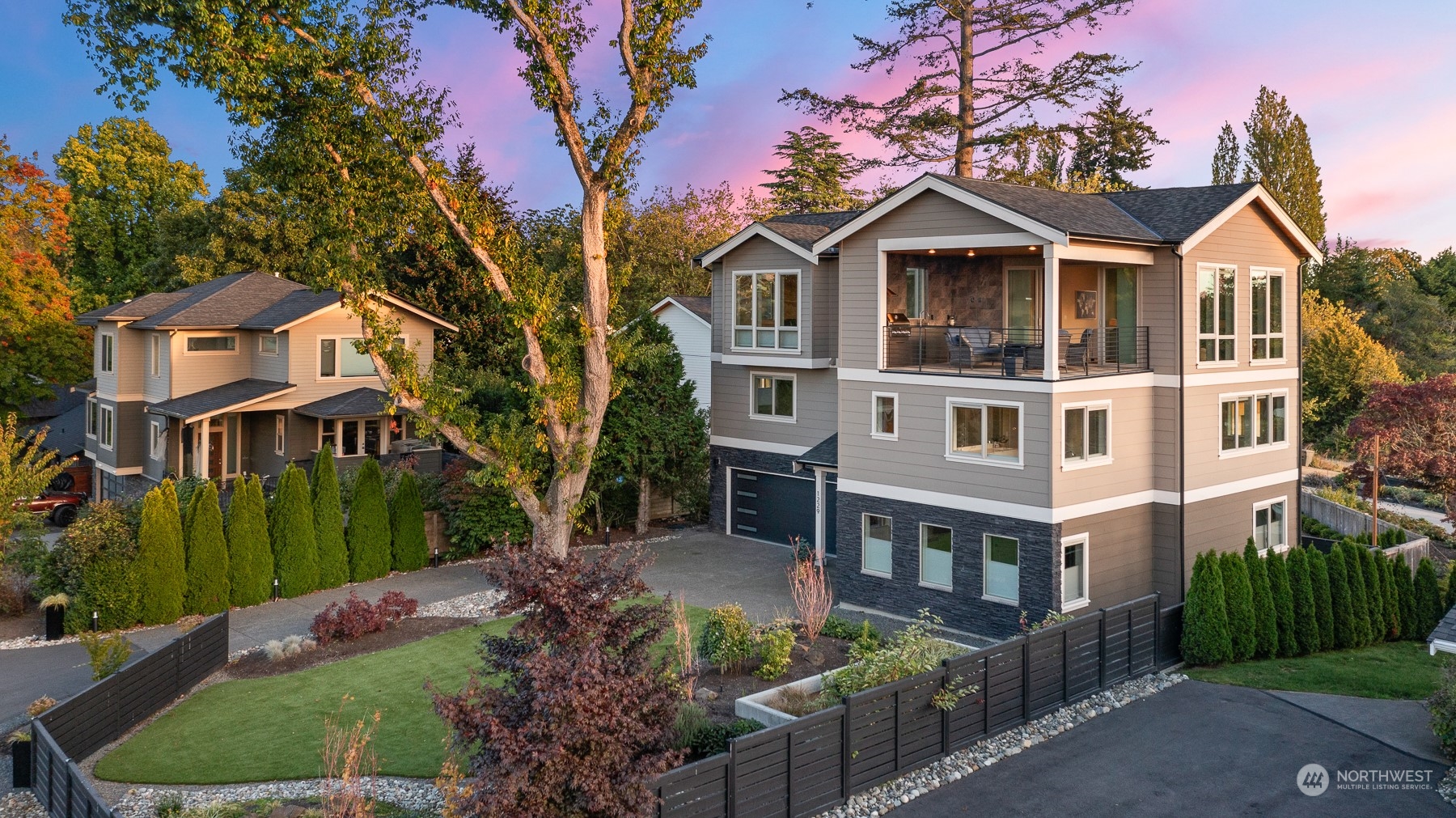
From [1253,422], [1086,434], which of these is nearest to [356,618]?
[1086,434]

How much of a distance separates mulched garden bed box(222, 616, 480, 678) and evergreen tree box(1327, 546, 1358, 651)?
50.0ft

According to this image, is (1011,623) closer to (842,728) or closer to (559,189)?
(842,728)

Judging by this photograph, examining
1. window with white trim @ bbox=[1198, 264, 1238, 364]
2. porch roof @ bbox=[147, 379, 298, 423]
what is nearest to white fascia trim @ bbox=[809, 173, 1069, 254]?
window with white trim @ bbox=[1198, 264, 1238, 364]

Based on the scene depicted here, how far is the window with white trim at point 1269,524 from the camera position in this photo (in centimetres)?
2069

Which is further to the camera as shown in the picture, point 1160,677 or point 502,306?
point 502,306

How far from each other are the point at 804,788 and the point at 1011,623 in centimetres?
785

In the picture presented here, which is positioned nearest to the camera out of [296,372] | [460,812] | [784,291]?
[460,812]

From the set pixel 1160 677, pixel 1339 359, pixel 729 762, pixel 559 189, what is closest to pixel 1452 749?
pixel 1160 677

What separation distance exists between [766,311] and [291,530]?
11.6m

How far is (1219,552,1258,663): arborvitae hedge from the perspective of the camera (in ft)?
53.3

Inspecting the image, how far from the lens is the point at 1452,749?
12.1 m

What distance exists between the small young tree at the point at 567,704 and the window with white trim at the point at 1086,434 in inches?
391

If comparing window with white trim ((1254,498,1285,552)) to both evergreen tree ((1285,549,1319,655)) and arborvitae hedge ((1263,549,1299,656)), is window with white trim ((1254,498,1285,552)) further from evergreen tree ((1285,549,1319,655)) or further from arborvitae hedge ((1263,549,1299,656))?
arborvitae hedge ((1263,549,1299,656))

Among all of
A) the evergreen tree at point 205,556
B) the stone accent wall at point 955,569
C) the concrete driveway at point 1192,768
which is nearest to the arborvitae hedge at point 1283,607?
the concrete driveway at point 1192,768
